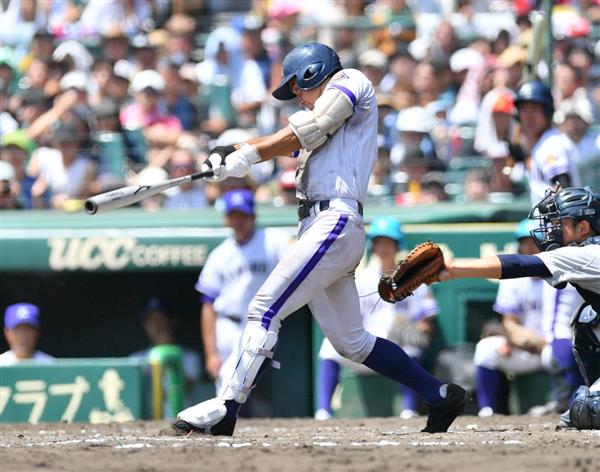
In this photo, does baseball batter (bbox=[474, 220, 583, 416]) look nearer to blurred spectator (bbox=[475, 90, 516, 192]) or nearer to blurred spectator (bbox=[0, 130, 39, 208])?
blurred spectator (bbox=[475, 90, 516, 192])

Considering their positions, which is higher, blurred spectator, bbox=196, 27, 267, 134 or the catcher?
blurred spectator, bbox=196, 27, 267, 134

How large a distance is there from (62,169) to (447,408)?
493cm

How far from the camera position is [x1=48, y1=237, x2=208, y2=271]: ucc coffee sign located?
868cm

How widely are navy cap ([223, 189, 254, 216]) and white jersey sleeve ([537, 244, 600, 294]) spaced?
10.8ft

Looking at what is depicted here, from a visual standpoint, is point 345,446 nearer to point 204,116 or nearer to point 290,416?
point 290,416

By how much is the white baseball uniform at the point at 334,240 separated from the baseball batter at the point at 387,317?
96.3 inches

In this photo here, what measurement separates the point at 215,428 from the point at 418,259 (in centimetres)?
122

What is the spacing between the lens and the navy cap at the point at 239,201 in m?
8.26

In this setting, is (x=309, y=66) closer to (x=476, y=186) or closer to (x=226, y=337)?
(x=226, y=337)

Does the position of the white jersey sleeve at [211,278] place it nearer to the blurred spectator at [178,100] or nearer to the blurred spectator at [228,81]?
the blurred spectator at [228,81]

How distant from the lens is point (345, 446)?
4.99m

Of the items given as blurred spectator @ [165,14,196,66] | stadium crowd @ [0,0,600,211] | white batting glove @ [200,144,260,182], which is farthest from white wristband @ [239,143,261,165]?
blurred spectator @ [165,14,196,66]

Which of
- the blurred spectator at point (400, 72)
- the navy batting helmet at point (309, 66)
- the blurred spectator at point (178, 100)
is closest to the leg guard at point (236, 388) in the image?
the navy batting helmet at point (309, 66)

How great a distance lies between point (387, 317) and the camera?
8.27m
